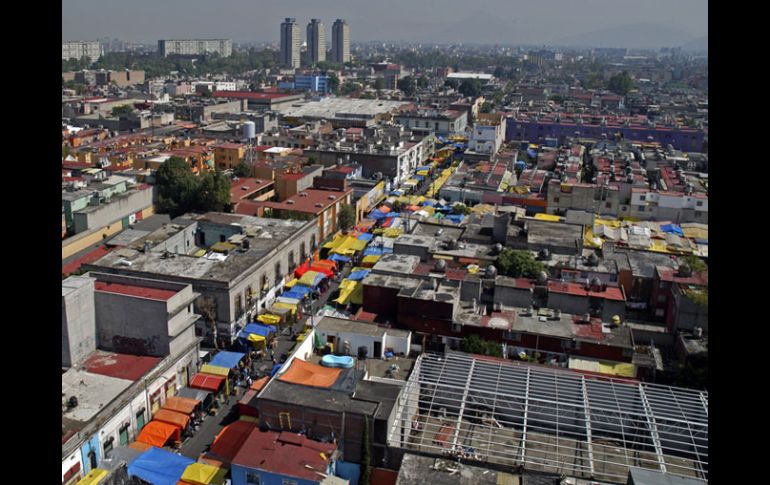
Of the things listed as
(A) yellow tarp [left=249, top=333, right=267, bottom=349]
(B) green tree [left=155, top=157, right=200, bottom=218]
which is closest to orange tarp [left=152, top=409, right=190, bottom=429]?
Result: (A) yellow tarp [left=249, top=333, right=267, bottom=349]

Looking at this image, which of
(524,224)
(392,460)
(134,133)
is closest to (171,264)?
(392,460)

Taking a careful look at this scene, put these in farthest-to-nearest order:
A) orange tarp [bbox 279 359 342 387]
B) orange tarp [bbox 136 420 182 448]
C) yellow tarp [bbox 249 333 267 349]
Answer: yellow tarp [bbox 249 333 267 349] < orange tarp [bbox 136 420 182 448] < orange tarp [bbox 279 359 342 387]

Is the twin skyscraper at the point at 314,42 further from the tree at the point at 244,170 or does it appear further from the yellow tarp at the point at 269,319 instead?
the yellow tarp at the point at 269,319

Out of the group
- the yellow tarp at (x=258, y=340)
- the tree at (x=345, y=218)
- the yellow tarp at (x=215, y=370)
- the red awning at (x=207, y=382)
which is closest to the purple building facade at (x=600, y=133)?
the tree at (x=345, y=218)

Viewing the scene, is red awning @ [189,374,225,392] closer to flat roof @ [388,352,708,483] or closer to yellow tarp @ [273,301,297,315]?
yellow tarp @ [273,301,297,315]
